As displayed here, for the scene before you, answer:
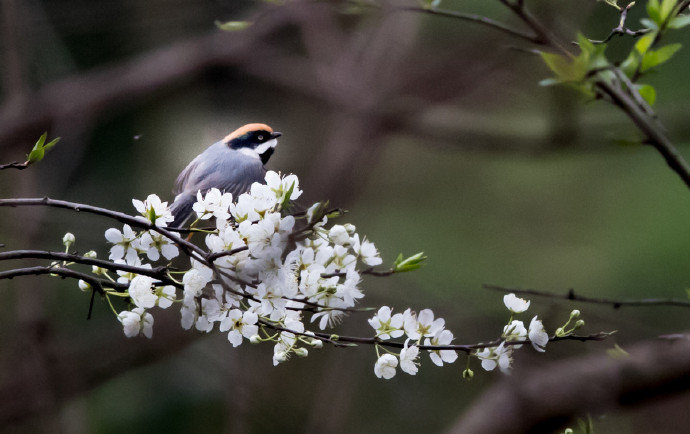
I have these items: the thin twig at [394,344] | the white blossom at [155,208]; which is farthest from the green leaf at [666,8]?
the white blossom at [155,208]

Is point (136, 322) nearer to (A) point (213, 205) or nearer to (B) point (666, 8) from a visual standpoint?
(A) point (213, 205)

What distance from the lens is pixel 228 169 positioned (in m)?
1.66

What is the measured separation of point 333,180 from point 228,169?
1.88 meters

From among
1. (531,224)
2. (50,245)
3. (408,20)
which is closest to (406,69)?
(408,20)

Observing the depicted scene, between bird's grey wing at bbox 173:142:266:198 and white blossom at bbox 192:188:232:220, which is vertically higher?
white blossom at bbox 192:188:232:220

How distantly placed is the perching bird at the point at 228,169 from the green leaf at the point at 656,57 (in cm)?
91

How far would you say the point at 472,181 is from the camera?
18.4 ft

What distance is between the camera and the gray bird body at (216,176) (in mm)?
1453

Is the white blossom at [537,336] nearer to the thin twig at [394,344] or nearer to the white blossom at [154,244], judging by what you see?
the thin twig at [394,344]

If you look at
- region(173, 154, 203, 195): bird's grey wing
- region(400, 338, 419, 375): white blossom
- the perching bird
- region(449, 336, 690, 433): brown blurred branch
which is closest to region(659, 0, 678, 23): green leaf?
region(400, 338, 419, 375): white blossom

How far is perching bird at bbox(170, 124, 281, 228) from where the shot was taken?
148 cm

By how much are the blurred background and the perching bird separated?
1.08 meters

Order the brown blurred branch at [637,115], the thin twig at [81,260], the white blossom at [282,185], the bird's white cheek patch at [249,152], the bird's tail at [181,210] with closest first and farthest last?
the brown blurred branch at [637,115]
the thin twig at [81,260]
the white blossom at [282,185]
the bird's tail at [181,210]
the bird's white cheek patch at [249,152]

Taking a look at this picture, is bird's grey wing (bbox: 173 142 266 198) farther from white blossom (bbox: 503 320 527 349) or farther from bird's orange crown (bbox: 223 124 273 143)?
→ white blossom (bbox: 503 320 527 349)
